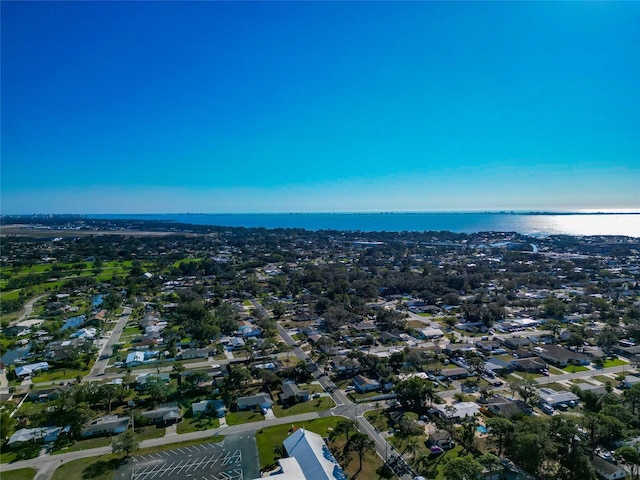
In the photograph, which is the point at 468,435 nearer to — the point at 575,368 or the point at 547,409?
the point at 547,409

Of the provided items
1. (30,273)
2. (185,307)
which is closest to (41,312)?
(185,307)

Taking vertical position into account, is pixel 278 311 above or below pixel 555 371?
above

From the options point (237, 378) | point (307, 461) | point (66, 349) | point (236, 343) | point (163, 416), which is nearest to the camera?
point (307, 461)

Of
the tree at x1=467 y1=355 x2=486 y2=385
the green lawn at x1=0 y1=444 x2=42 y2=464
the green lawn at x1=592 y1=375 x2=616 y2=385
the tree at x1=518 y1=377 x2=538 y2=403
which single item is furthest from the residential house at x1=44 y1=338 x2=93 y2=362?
the green lawn at x1=592 y1=375 x2=616 y2=385

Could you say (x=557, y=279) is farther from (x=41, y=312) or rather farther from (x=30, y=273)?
(x=30, y=273)

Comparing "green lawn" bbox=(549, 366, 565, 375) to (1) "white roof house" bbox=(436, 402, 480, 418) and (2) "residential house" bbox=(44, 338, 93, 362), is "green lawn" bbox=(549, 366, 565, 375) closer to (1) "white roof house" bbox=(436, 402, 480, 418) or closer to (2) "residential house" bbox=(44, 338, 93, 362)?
(1) "white roof house" bbox=(436, 402, 480, 418)

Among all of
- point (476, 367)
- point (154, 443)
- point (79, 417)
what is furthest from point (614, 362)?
point (79, 417)
